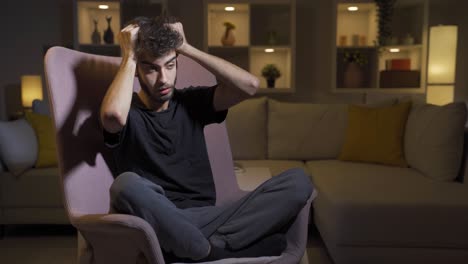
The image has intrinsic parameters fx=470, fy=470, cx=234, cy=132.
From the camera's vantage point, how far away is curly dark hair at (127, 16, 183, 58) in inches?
57.8

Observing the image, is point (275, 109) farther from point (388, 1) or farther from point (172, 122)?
point (172, 122)

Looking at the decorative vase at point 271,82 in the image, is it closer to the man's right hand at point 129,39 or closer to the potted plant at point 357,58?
the potted plant at point 357,58

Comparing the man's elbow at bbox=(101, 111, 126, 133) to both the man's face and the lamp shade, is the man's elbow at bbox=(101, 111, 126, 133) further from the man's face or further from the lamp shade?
the lamp shade

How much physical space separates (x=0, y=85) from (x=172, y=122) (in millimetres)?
3576

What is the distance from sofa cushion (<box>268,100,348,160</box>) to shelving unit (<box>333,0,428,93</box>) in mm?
678

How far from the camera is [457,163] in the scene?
267cm

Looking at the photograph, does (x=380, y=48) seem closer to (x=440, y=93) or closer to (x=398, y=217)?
(x=440, y=93)

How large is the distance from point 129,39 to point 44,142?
1.89 m

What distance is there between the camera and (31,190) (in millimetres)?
2980

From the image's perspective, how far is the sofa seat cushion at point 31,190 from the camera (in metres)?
2.97

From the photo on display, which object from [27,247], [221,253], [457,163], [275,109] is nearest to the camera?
[221,253]

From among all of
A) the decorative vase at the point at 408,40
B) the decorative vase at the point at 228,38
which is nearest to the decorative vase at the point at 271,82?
the decorative vase at the point at 228,38

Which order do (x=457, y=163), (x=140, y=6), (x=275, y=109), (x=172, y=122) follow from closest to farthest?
(x=172, y=122) → (x=457, y=163) → (x=275, y=109) → (x=140, y=6)

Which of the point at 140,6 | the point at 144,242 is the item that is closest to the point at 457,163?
the point at 144,242
